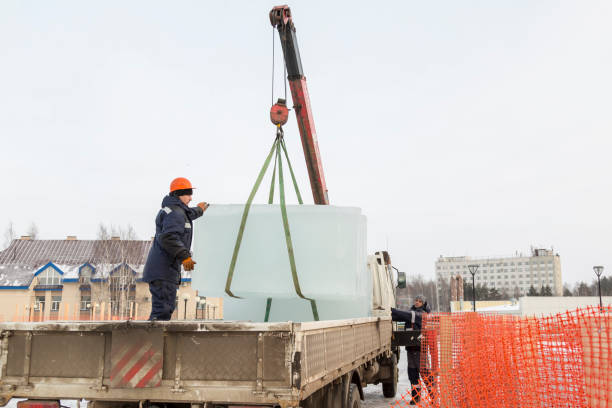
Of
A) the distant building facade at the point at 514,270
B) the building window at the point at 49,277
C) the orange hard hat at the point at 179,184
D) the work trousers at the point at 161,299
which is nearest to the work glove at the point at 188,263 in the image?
the work trousers at the point at 161,299

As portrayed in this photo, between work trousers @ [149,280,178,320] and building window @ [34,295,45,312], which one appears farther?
building window @ [34,295,45,312]

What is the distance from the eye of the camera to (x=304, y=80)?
7859 mm

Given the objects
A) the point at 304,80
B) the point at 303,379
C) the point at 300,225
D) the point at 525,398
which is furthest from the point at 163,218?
the point at 525,398

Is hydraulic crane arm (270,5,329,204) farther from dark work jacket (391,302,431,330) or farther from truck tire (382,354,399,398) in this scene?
truck tire (382,354,399,398)

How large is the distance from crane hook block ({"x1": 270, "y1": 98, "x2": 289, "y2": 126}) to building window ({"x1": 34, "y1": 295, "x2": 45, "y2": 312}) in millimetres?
40889

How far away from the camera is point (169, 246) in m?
4.54

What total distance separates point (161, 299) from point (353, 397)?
6.25 feet

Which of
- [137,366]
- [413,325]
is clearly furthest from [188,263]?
[413,325]

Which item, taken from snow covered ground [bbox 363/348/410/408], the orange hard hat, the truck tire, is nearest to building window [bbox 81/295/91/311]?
snow covered ground [bbox 363/348/410/408]

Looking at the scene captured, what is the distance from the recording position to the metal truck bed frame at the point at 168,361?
3.07 meters

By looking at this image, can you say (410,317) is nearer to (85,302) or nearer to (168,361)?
(168,361)

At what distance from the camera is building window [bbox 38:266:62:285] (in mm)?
43219

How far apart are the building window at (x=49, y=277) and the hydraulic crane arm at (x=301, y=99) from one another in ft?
133

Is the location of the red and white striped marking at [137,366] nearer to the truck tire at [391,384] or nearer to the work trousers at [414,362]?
the truck tire at [391,384]
